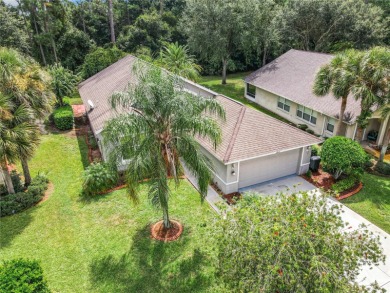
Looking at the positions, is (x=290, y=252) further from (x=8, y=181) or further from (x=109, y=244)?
(x=8, y=181)

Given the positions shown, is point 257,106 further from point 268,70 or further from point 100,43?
point 100,43

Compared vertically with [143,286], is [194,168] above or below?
above

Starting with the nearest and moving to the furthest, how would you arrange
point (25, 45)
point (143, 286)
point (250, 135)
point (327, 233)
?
point (327, 233) < point (143, 286) < point (250, 135) < point (25, 45)

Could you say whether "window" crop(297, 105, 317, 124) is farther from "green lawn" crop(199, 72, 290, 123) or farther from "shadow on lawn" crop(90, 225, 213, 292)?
"shadow on lawn" crop(90, 225, 213, 292)

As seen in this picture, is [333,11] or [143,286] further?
[333,11]

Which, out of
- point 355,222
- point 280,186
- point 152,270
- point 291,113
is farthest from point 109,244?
point 291,113

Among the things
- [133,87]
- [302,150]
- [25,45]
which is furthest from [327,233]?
[25,45]
